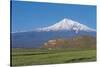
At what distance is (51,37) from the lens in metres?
1.87

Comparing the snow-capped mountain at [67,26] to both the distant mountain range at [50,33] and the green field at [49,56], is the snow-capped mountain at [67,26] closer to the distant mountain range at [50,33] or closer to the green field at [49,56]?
the distant mountain range at [50,33]

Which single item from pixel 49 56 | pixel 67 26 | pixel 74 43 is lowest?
pixel 49 56

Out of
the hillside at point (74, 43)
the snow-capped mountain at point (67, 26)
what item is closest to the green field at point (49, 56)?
the hillside at point (74, 43)

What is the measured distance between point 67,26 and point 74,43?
0.56ft

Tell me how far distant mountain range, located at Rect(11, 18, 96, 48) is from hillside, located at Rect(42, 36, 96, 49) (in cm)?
3

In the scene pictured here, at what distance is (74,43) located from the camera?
6.40 ft

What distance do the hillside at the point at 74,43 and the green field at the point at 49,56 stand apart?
38 millimetres

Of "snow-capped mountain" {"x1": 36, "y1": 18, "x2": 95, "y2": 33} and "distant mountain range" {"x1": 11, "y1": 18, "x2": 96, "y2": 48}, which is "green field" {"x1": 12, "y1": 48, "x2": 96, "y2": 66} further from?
"snow-capped mountain" {"x1": 36, "y1": 18, "x2": 95, "y2": 33}

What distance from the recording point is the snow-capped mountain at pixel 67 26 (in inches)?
73.9

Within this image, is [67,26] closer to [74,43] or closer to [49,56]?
[74,43]

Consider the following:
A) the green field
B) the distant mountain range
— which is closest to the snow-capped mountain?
the distant mountain range

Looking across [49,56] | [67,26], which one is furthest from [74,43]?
[49,56]
